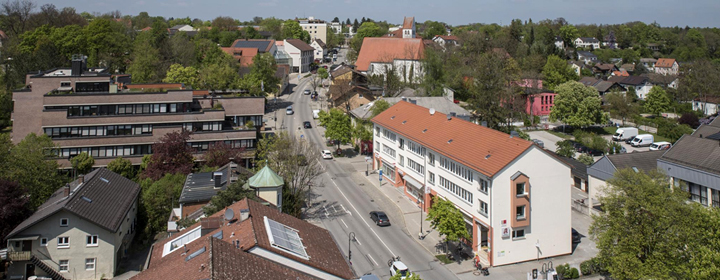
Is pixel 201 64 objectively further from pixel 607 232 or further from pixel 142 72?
pixel 607 232

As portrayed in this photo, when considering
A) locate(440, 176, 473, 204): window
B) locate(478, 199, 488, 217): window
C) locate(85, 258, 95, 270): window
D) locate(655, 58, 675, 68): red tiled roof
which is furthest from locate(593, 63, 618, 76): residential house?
locate(85, 258, 95, 270): window

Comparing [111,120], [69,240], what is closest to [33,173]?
[69,240]

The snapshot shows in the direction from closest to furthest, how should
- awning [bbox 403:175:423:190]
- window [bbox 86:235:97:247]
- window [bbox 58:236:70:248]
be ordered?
window [bbox 58:236:70:248] → window [bbox 86:235:97:247] → awning [bbox 403:175:423:190]

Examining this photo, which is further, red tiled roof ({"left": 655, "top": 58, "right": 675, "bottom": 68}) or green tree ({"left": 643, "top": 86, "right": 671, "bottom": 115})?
red tiled roof ({"left": 655, "top": 58, "right": 675, "bottom": 68})

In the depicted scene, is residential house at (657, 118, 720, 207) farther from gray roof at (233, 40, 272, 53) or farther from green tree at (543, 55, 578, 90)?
gray roof at (233, 40, 272, 53)

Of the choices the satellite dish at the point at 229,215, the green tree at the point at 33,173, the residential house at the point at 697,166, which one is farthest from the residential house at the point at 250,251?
the residential house at the point at 697,166
